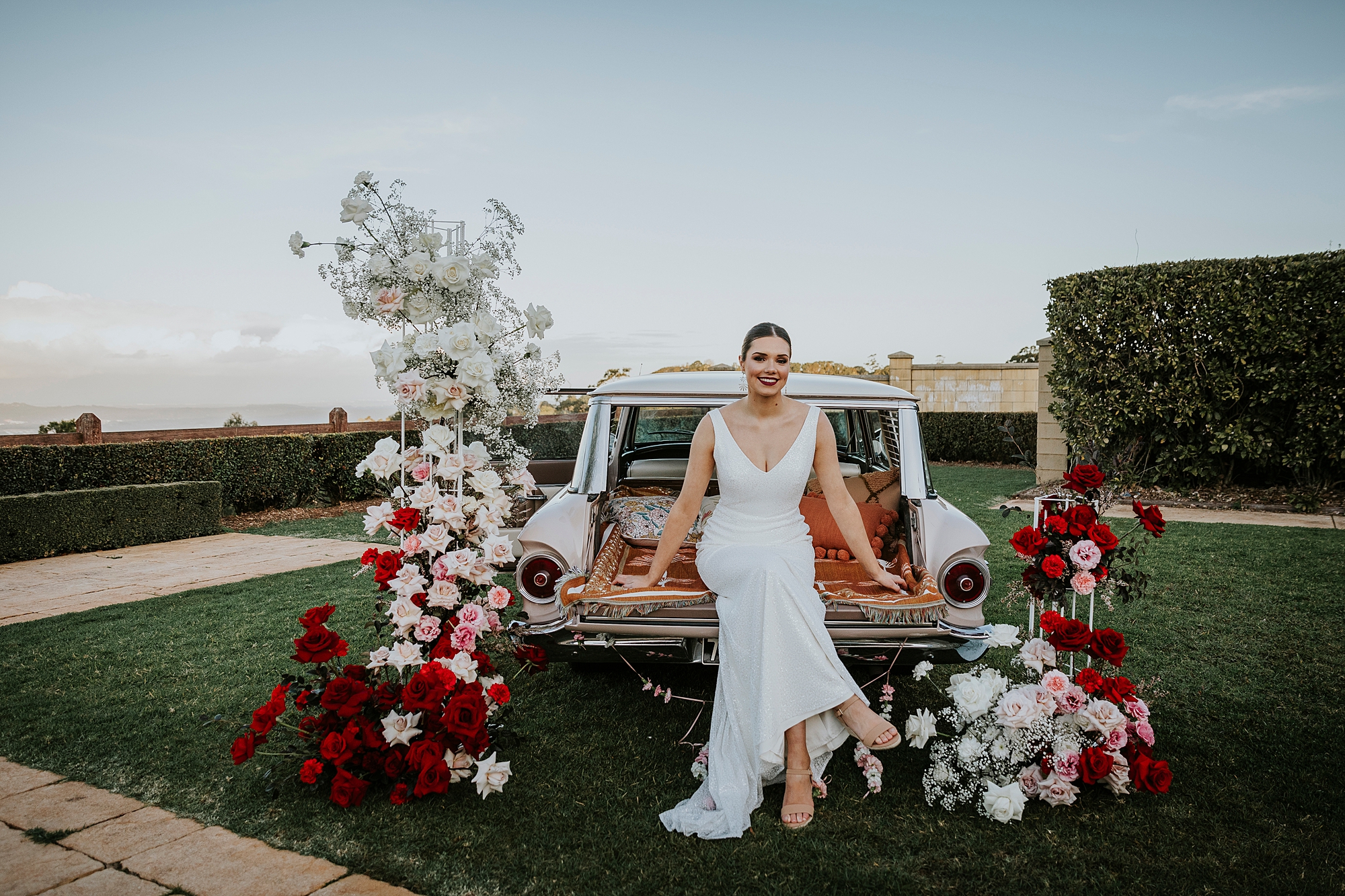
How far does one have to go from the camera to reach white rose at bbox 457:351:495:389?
11.5 ft

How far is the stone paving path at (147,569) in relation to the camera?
6.90 m

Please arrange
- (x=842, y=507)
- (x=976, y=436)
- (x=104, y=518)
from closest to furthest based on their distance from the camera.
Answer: (x=842, y=507), (x=104, y=518), (x=976, y=436)

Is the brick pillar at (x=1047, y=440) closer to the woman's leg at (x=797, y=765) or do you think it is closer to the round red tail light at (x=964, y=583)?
the round red tail light at (x=964, y=583)

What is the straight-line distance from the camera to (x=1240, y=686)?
175 inches

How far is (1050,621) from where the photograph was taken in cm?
334

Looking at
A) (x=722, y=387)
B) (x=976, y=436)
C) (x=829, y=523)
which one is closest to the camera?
(x=722, y=387)

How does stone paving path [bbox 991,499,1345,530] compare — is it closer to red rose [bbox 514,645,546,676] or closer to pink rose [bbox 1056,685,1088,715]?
pink rose [bbox 1056,685,1088,715]

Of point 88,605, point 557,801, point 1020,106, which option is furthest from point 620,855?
point 1020,106

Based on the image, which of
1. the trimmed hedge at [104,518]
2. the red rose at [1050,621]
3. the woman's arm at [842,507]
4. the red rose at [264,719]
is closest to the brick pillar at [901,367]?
the trimmed hedge at [104,518]

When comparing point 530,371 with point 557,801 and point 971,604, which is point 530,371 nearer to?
point 557,801

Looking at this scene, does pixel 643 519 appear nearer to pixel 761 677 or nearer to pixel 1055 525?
pixel 761 677

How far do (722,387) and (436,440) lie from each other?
1.62 metres

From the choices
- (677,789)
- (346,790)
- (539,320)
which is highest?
(539,320)

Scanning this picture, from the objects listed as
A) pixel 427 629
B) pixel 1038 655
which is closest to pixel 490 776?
pixel 427 629
